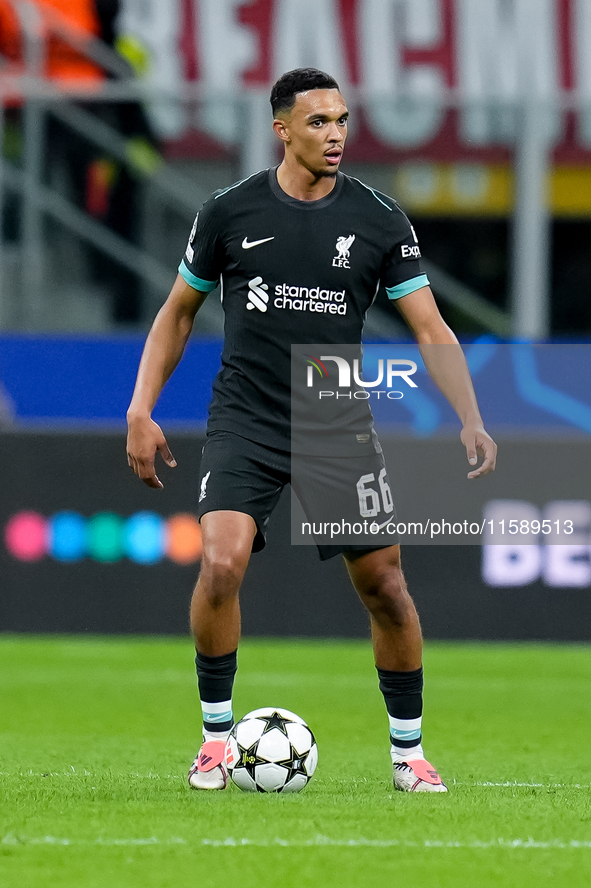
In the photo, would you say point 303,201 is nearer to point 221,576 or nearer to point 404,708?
point 221,576

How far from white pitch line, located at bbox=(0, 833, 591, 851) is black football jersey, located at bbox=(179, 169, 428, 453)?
1212 millimetres

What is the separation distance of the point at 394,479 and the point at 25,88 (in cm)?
491

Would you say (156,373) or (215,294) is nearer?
(156,373)

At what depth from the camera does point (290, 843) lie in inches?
148

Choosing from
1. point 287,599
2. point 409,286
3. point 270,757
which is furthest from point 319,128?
point 287,599

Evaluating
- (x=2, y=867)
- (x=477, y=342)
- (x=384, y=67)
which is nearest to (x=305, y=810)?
(x=2, y=867)

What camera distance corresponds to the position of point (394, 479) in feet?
29.4

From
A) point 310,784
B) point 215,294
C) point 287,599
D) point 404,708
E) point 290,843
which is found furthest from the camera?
point 215,294

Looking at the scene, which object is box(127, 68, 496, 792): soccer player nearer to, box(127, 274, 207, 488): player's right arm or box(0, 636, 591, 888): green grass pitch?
box(127, 274, 207, 488): player's right arm

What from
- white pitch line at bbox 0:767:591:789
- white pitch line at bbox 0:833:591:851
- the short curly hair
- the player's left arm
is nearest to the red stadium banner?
the short curly hair

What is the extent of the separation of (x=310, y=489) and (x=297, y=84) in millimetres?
1161

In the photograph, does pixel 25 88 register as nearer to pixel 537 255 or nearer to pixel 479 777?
pixel 537 255

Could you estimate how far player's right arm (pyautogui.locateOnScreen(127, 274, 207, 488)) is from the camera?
4.50 meters

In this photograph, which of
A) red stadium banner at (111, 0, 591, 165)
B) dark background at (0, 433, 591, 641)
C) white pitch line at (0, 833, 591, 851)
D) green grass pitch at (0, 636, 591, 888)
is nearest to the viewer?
green grass pitch at (0, 636, 591, 888)
